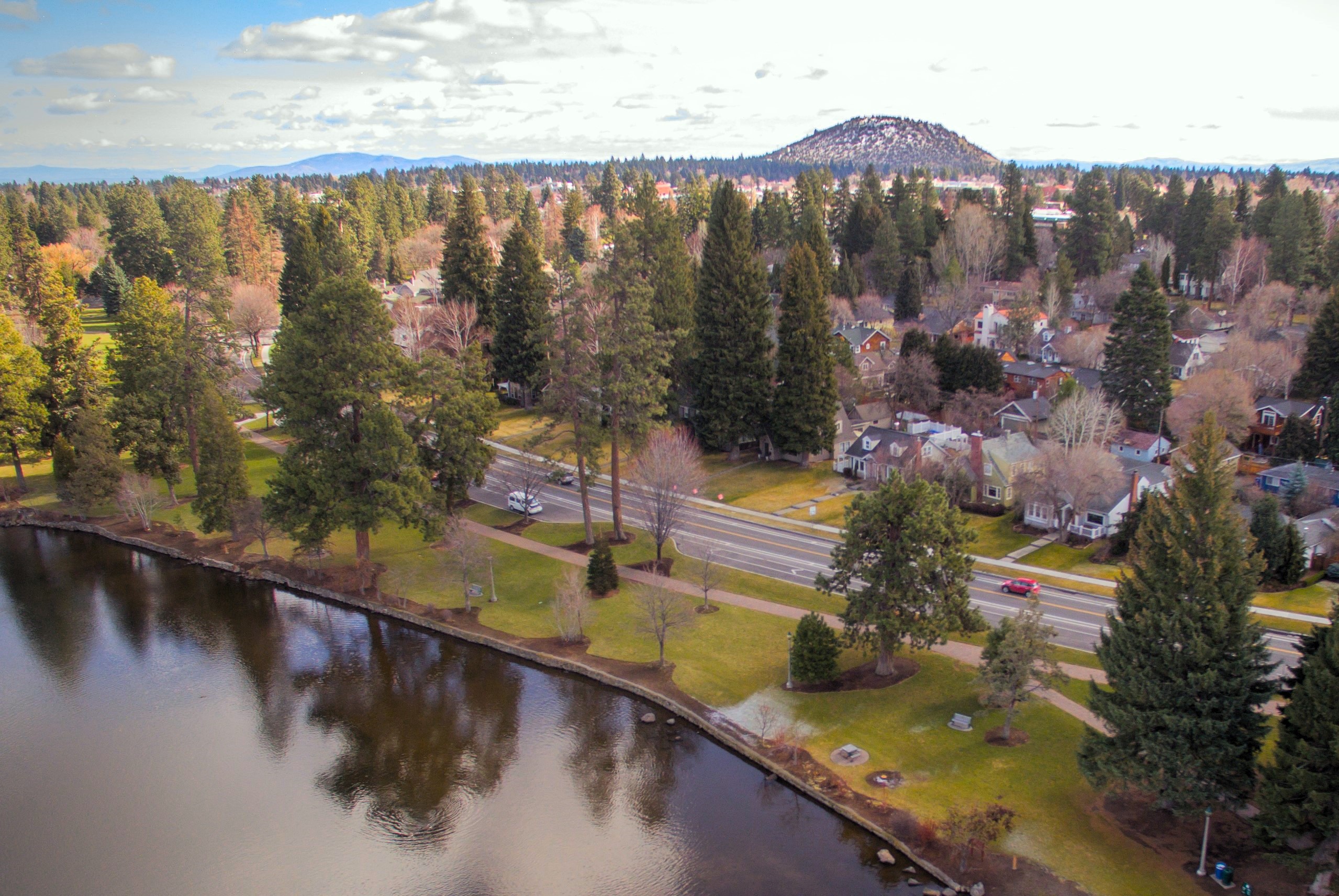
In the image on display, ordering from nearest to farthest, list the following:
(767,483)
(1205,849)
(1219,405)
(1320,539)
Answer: (1205,849)
(1320,539)
(767,483)
(1219,405)

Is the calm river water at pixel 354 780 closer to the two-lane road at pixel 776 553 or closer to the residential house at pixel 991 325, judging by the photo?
the two-lane road at pixel 776 553

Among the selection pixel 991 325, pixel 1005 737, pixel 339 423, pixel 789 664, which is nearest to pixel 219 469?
pixel 339 423

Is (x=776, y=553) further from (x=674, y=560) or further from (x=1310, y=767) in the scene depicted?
(x=1310, y=767)

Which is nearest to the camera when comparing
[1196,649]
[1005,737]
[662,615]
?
[1196,649]

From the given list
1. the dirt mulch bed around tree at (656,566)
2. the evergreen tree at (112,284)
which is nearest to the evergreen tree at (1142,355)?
the dirt mulch bed around tree at (656,566)

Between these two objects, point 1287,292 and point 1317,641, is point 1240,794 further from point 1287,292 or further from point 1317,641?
point 1287,292

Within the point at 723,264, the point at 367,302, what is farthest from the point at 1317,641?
the point at 723,264

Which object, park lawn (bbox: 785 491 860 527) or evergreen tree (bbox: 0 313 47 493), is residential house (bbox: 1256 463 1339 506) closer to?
→ park lawn (bbox: 785 491 860 527)
